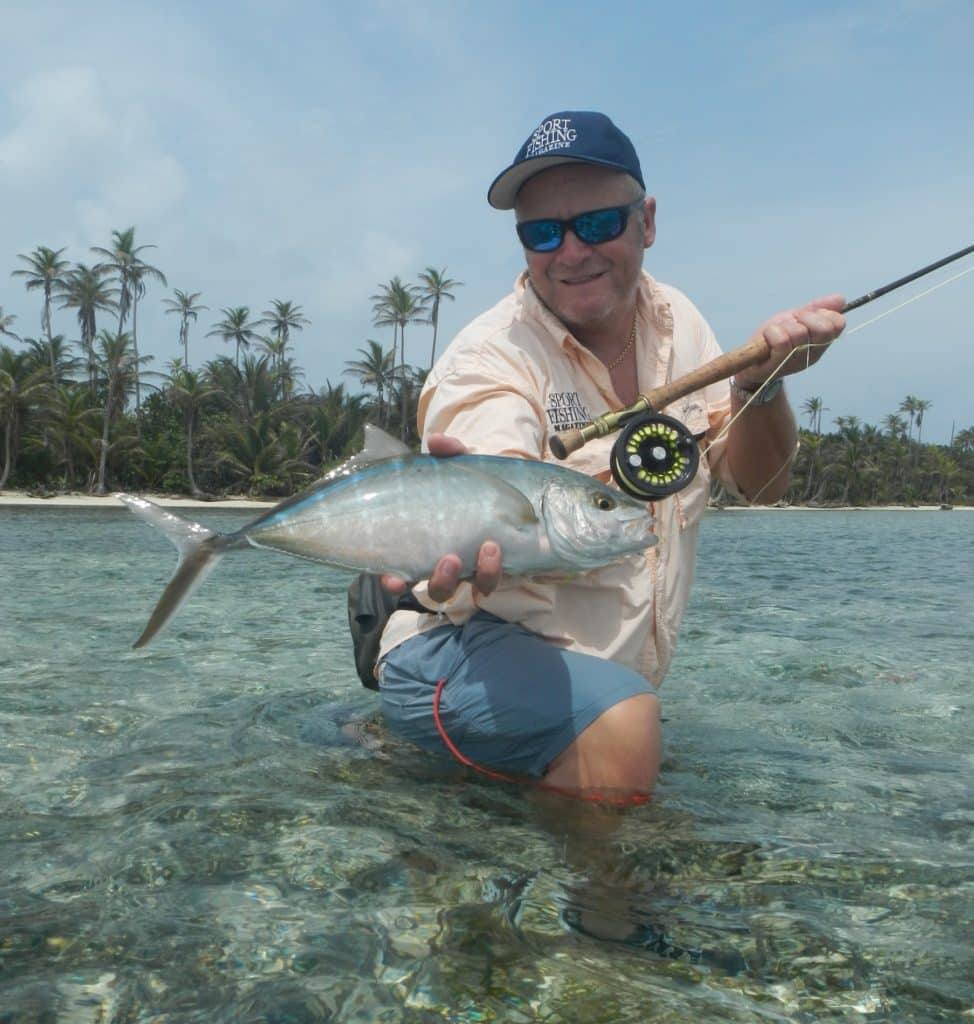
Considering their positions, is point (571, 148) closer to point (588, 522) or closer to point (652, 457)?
point (652, 457)

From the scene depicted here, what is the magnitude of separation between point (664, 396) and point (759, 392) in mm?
410

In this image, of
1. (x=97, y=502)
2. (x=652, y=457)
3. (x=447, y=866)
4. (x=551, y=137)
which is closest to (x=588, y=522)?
(x=652, y=457)

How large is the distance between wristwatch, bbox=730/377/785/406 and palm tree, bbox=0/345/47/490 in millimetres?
46304

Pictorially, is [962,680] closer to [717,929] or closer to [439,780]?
[439,780]

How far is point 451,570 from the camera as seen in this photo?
2875 mm

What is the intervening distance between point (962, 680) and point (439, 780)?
4281 millimetres

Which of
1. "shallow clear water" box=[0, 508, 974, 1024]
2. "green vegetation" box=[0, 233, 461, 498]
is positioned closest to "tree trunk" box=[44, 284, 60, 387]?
"green vegetation" box=[0, 233, 461, 498]

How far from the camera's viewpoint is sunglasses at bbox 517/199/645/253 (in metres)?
3.55

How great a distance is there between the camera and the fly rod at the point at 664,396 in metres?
3.37

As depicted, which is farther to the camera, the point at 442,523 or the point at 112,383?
the point at 112,383

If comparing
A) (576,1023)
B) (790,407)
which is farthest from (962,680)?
(576,1023)

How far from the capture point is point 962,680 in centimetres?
639

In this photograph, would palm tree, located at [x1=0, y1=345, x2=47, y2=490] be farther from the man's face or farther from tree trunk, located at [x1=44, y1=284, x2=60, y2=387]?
the man's face

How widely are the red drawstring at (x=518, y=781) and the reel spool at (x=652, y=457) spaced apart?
3.14 ft
